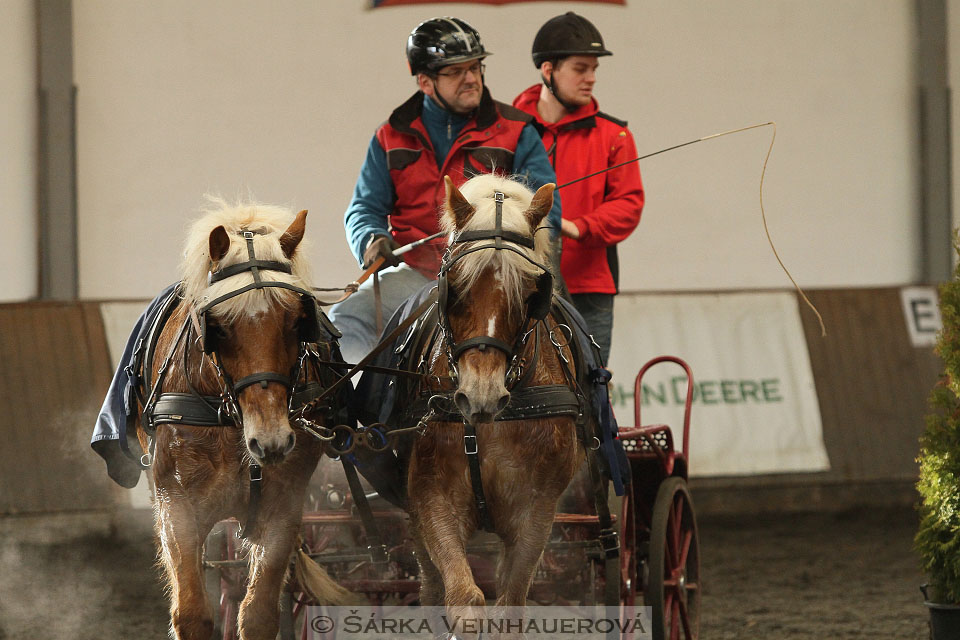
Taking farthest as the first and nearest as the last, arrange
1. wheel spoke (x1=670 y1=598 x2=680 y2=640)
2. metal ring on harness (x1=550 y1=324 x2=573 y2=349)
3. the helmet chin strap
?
the helmet chin strap < wheel spoke (x1=670 y1=598 x2=680 y2=640) < metal ring on harness (x1=550 y1=324 x2=573 y2=349)

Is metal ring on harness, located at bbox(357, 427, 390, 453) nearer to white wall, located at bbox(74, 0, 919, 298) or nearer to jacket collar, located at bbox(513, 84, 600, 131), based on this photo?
jacket collar, located at bbox(513, 84, 600, 131)

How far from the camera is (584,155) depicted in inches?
197

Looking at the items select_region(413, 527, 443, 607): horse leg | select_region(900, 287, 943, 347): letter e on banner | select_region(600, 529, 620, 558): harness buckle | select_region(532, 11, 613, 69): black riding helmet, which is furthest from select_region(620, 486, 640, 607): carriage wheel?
select_region(900, 287, 943, 347): letter e on banner

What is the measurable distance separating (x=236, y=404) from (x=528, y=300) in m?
0.81

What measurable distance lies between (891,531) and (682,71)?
3.75 metres

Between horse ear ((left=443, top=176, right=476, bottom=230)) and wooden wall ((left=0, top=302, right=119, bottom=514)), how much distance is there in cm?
463

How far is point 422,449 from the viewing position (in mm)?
3318

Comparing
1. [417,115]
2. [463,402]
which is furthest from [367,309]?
[463,402]

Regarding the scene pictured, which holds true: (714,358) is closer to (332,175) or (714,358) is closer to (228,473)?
(332,175)

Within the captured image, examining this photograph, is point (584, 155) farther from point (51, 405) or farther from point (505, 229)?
point (51, 405)

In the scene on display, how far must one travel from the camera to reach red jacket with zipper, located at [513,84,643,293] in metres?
4.82

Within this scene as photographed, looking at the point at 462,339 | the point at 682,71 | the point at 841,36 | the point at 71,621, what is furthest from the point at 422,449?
the point at 841,36

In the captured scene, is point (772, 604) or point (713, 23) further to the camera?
point (713, 23)

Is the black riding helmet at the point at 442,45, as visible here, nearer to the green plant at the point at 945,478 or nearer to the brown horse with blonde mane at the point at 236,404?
the brown horse with blonde mane at the point at 236,404
